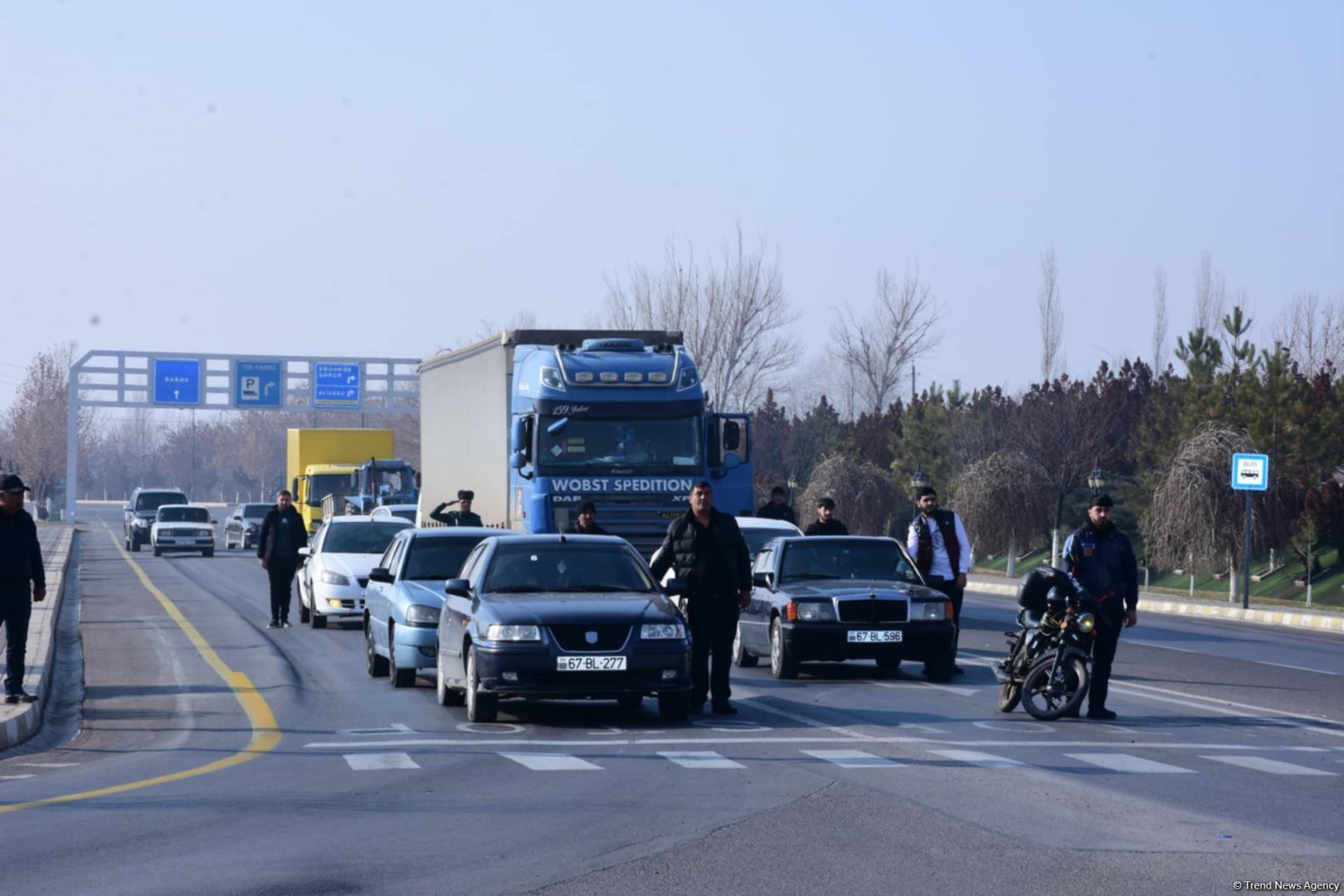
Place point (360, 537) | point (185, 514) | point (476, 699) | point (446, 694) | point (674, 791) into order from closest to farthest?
point (674, 791), point (476, 699), point (446, 694), point (360, 537), point (185, 514)

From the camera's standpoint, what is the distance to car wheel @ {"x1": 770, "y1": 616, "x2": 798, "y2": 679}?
18.2 meters

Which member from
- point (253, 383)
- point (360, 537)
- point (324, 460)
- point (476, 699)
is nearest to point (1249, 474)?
point (360, 537)

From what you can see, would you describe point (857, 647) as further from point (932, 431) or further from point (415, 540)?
point (932, 431)

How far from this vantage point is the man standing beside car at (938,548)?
63.1ft

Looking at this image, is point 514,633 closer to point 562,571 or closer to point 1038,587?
point 562,571

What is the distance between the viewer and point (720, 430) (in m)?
25.0

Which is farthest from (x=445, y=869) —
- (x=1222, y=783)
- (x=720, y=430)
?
(x=720, y=430)

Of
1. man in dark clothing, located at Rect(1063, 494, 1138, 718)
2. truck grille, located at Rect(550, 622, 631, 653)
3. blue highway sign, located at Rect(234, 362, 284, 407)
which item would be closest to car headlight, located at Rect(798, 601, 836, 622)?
man in dark clothing, located at Rect(1063, 494, 1138, 718)

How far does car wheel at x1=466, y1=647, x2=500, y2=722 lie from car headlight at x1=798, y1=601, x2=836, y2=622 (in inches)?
170

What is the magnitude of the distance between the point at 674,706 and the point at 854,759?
2.84m

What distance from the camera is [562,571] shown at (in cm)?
1539

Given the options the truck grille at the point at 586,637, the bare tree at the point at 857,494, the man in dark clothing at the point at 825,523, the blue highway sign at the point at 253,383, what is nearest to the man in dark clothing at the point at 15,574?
the truck grille at the point at 586,637

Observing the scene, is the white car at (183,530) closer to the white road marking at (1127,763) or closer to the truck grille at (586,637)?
the truck grille at (586,637)

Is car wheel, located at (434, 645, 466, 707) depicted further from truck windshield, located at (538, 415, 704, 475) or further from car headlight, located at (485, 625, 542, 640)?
truck windshield, located at (538, 415, 704, 475)
